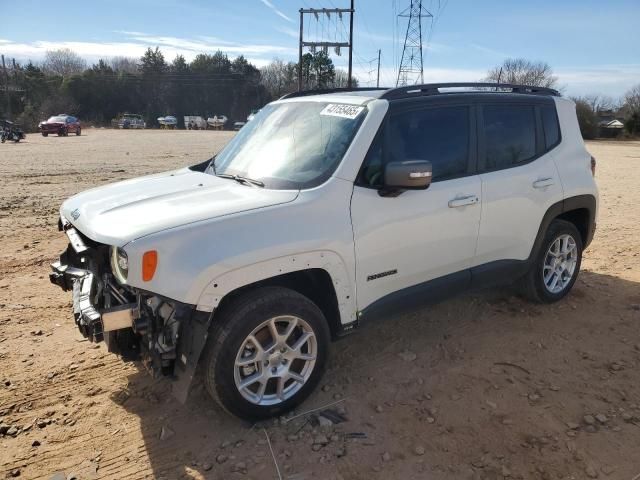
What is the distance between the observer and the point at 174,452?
2.93 metres

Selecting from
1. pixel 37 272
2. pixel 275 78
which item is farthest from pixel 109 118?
pixel 37 272

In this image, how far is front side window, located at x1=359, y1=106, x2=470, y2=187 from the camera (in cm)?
336

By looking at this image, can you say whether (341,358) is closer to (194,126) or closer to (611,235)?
(611,235)

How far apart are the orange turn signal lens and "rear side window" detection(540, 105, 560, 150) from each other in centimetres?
356

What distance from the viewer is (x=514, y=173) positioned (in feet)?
13.7

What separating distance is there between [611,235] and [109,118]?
76.2m

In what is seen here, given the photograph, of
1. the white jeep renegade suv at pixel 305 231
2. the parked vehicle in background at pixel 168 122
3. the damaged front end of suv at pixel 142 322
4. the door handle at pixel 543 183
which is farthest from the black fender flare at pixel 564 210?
the parked vehicle in background at pixel 168 122

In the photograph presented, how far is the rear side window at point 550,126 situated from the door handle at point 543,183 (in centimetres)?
30

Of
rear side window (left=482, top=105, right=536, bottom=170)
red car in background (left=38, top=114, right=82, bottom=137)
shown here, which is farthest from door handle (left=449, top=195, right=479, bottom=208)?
red car in background (left=38, top=114, right=82, bottom=137)

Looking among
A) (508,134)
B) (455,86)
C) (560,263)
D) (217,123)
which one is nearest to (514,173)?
(508,134)

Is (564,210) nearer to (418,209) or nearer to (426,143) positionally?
(426,143)

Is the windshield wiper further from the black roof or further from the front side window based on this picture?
the black roof

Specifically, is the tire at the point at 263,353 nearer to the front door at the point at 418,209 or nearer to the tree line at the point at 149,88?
the front door at the point at 418,209

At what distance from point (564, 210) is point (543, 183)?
0.45 metres
